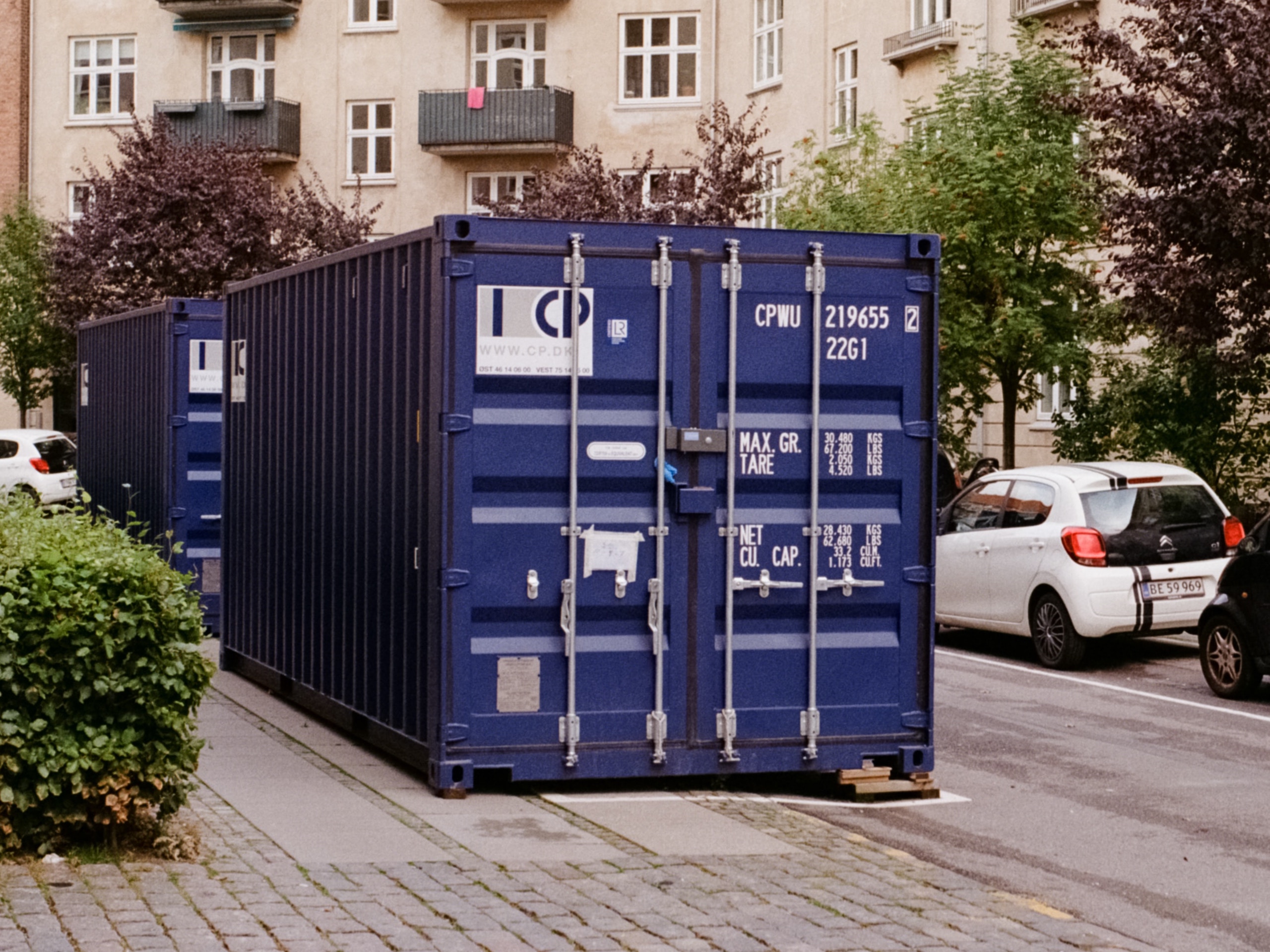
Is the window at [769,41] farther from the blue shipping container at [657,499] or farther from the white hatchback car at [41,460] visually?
the blue shipping container at [657,499]

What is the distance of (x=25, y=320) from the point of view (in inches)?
1874

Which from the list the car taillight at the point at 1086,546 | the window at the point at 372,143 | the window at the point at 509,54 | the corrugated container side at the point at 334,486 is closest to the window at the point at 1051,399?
the car taillight at the point at 1086,546

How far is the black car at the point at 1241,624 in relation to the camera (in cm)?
1371

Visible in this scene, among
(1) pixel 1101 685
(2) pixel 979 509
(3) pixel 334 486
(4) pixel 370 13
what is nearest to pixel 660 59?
(4) pixel 370 13

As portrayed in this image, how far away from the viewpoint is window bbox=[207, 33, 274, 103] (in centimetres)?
4847

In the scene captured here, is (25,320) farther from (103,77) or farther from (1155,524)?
(1155,524)

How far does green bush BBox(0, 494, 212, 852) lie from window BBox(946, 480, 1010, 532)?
1081 cm

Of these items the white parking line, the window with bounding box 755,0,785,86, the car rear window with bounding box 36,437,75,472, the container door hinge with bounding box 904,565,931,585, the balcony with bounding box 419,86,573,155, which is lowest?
the white parking line

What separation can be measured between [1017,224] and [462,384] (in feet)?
53.6

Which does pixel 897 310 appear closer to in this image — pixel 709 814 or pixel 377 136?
pixel 709 814

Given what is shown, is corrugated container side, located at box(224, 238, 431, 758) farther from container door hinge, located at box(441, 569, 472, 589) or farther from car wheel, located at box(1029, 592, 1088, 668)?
car wheel, located at box(1029, 592, 1088, 668)

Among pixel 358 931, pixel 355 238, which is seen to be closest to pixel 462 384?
pixel 358 931

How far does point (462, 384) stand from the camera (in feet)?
30.5

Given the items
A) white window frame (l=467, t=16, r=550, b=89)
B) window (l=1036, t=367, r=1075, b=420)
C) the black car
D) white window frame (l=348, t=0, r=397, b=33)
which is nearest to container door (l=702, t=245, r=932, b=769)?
the black car
